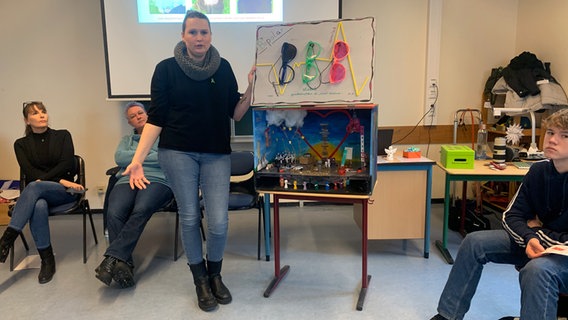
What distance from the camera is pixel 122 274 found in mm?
2305

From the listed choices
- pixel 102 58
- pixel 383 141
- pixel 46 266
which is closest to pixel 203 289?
pixel 46 266

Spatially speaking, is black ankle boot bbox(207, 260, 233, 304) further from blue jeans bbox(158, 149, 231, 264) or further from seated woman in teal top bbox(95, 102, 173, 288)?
seated woman in teal top bbox(95, 102, 173, 288)

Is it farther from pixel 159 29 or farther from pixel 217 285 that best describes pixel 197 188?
pixel 159 29

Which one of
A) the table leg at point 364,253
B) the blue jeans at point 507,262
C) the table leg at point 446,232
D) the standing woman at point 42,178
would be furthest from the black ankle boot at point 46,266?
the table leg at point 446,232

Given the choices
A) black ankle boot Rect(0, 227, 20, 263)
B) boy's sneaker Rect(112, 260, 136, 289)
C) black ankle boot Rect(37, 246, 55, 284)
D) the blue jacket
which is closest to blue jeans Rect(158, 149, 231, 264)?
boy's sneaker Rect(112, 260, 136, 289)

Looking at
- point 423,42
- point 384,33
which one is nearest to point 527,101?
point 423,42

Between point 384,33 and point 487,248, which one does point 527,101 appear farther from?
point 487,248

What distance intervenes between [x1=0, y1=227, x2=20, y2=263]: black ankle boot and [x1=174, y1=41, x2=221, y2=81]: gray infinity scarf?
1.54 m

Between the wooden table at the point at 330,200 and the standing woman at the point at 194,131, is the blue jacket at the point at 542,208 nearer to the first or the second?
the wooden table at the point at 330,200

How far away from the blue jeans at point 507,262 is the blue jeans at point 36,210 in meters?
2.37

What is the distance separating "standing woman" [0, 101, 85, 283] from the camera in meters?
2.55

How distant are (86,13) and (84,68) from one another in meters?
0.48

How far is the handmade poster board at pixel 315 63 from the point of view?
2.03 meters

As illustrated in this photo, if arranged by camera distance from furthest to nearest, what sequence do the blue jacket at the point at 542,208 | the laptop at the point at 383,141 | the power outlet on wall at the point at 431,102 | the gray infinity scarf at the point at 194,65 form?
the power outlet on wall at the point at 431,102 → the laptop at the point at 383,141 → the gray infinity scarf at the point at 194,65 → the blue jacket at the point at 542,208
